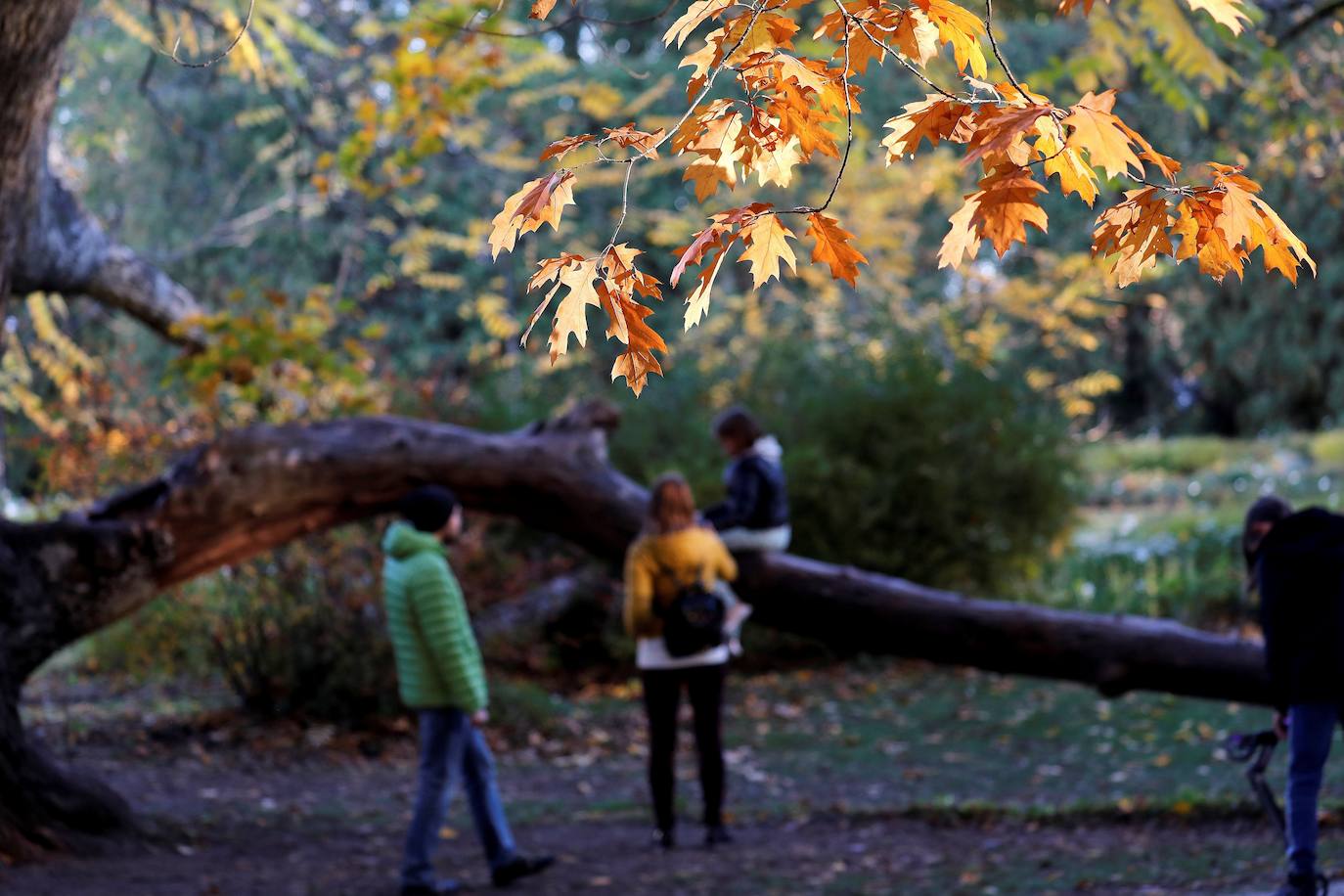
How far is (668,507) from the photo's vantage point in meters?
6.70

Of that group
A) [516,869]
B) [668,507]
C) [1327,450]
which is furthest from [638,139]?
[1327,450]

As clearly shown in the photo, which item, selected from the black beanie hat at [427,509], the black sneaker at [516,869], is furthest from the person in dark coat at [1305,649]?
the black beanie hat at [427,509]

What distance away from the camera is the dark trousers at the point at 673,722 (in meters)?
6.75

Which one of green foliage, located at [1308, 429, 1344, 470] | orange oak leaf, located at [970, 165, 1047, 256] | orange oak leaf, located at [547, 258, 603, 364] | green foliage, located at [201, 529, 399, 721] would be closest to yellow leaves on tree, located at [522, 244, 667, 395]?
orange oak leaf, located at [547, 258, 603, 364]

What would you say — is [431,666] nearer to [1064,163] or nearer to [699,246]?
[699,246]

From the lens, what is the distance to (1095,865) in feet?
21.4

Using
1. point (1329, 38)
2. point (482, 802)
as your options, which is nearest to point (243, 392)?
point (482, 802)

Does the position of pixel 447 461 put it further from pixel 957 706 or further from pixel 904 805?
pixel 957 706

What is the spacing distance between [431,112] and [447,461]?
2761 millimetres

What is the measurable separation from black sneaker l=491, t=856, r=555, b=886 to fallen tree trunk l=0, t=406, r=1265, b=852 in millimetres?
1709

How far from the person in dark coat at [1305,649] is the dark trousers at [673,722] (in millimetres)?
2507

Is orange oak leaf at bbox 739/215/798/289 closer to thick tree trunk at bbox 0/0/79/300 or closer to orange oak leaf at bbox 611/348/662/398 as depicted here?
orange oak leaf at bbox 611/348/662/398

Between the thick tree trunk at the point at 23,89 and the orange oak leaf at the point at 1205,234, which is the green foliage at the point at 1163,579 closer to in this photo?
the thick tree trunk at the point at 23,89

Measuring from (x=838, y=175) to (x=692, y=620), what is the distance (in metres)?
3.98
